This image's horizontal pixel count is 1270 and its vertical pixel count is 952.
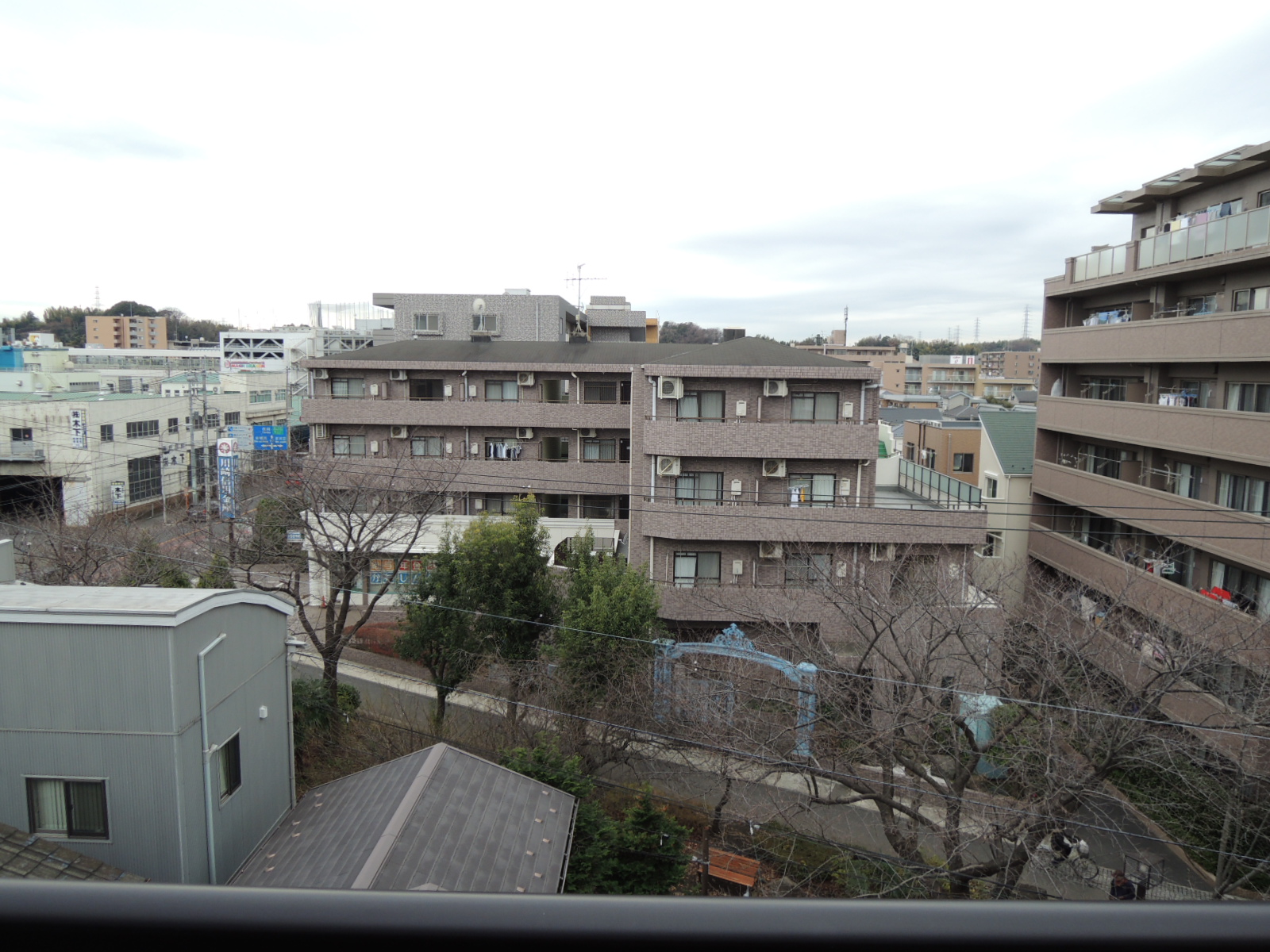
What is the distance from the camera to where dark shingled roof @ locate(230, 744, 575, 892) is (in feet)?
19.7

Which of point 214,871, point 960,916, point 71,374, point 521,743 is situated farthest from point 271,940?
point 71,374

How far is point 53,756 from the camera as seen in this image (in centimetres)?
665

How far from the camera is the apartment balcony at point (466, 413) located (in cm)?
1873

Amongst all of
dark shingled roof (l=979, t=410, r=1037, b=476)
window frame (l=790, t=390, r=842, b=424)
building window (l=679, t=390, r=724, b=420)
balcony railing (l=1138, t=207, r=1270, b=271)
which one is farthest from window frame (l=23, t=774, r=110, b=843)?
dark shingled roof (l=979, t=410, r=1037, b=476)

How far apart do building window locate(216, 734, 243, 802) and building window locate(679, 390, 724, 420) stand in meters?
9.65

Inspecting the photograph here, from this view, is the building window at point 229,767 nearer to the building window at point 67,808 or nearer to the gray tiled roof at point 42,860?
the building window at point 67,808

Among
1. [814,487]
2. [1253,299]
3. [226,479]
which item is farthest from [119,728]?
[1253,299]

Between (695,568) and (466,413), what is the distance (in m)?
7.34

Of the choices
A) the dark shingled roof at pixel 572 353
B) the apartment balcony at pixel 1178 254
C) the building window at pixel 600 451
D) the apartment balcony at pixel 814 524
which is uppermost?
the apartment balcony at pixel 1178 254

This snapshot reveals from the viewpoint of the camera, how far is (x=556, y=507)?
63.3 ft

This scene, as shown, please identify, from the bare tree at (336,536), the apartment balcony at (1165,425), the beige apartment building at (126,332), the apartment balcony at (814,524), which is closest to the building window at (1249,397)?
the apartment balcony at (1165,425)

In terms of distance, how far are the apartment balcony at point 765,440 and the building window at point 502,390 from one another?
5.48 meters

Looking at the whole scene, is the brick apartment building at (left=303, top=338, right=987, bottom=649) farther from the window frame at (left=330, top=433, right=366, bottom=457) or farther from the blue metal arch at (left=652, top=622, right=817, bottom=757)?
the window frame at (left=330, top=433, right=366, bottom=457)

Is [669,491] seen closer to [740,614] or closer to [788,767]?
[740,614]
